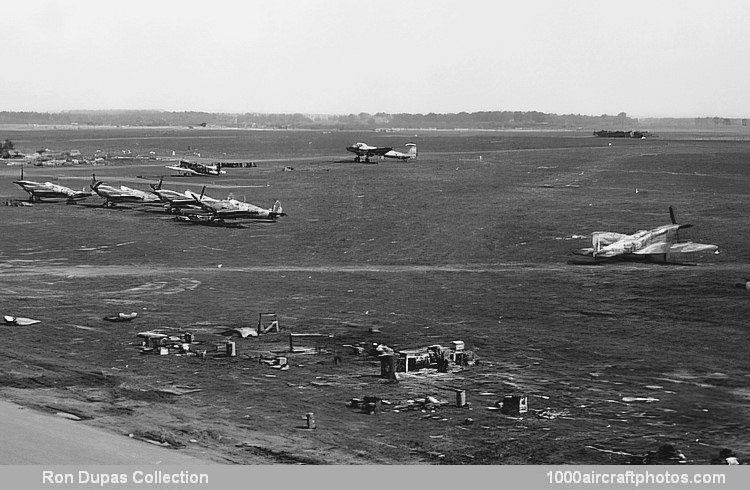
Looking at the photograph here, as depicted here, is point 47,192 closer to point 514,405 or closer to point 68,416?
point 68,416

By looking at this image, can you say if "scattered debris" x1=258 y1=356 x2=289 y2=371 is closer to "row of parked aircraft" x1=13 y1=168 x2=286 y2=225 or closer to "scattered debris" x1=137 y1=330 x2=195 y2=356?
"scattered debris" x1=137 y1=330 x2=195 y2=356

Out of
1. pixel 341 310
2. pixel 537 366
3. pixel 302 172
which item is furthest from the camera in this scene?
pixel 302 172

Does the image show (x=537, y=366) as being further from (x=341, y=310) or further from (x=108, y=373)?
Result: (x=108, y=373)

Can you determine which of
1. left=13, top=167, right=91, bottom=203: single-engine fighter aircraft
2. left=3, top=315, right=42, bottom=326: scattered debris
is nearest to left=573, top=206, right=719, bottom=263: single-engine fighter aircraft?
left=3, top=315, right=42, bottom=326: scattered debris

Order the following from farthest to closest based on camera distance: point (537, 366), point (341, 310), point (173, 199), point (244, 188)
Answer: point (244, 188), point (173, 199), point (341, 310), point (537, 366)

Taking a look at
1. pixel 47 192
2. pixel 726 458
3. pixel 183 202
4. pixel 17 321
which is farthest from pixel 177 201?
pixel 726 458

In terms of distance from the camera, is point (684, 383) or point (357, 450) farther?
point (684, 383)

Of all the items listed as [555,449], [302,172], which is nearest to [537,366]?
[555,449]
